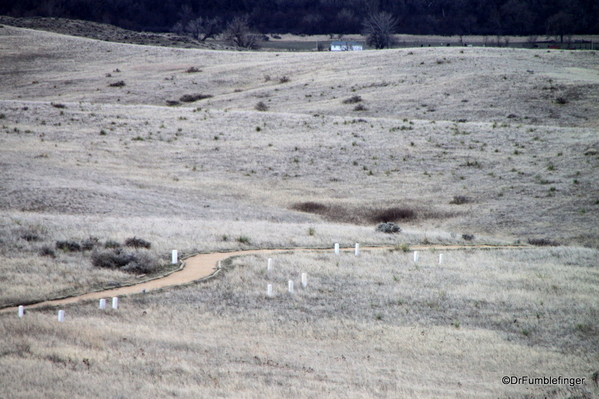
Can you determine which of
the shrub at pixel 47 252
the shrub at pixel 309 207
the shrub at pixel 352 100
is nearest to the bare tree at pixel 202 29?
the shrub at pixel 352 100

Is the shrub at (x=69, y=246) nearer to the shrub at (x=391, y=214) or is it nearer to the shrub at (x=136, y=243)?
the shrub at (x=136, y=243)

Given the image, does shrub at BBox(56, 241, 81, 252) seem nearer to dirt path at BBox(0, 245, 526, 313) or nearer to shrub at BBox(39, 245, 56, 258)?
shrub at BBox(39, 245, 56, 258)


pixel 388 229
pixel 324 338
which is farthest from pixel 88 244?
pixel 388 229

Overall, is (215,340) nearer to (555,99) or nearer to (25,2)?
(555,99)

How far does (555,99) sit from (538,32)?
78.8m

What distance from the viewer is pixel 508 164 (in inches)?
1527

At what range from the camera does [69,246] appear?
1922 cm

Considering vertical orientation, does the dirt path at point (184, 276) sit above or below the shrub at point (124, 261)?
below

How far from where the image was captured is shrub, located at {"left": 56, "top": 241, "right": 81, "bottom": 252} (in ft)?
62.6

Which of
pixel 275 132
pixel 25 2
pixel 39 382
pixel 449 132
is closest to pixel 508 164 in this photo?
pixel 449 132

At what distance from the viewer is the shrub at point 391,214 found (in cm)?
3191

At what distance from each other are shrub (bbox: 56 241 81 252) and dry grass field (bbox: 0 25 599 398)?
13cm

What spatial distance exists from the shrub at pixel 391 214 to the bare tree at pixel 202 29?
3951 inches

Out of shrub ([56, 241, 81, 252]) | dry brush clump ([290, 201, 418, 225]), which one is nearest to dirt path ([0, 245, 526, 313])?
shrub ([56, 241, 81, 252])
